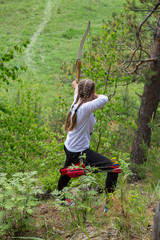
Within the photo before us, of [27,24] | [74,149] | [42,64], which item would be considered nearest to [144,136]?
[74,149]

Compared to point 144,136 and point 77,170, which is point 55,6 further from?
point 77,170

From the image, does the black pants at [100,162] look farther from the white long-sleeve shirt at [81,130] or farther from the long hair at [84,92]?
the long hair at [84,92]

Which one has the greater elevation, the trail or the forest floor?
the trail

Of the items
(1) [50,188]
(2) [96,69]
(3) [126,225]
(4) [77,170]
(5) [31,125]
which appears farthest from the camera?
(5) [31,125]

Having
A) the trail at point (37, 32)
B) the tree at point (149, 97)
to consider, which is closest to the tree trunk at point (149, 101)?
the tree at point (149, 97)

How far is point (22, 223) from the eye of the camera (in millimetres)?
2527

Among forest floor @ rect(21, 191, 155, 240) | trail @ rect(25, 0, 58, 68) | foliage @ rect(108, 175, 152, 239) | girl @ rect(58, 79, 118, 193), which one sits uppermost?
trail @ rect(25, 0, 58, 68)

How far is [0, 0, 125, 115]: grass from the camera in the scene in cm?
1919

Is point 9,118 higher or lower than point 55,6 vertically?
lower

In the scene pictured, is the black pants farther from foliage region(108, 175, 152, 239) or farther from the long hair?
foliage region(108, 175, 152, 239)

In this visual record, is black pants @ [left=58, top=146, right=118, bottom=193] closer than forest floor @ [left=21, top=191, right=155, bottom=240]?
No

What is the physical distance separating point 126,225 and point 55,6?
3511 centimetres

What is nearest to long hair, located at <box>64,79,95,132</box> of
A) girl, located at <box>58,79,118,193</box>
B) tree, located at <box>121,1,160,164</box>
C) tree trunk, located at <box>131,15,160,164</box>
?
girl, located at <box>58,79,118,193</box>

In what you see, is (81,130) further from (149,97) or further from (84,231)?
(149,97)
